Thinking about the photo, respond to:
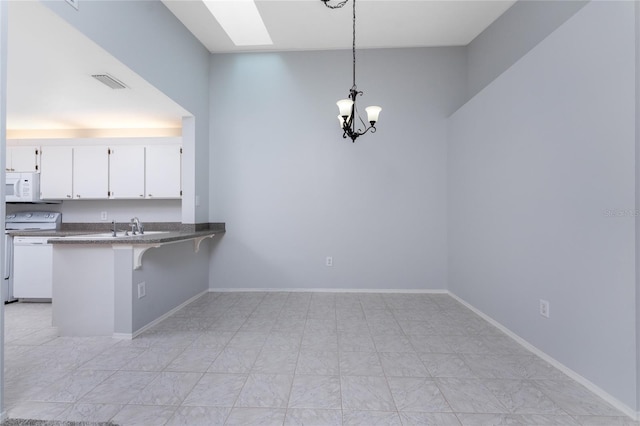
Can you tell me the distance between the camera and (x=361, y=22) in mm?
3254

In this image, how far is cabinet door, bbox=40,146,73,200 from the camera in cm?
375

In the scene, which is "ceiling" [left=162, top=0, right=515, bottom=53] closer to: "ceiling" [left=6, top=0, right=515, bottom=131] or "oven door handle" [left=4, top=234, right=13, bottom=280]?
"ceiling" [left=6, top=0, right=515, bottom=131]

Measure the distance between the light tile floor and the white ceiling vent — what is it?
2271mm

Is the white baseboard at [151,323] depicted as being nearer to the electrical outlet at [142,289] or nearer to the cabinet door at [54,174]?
the electrical outlet at [142,289]

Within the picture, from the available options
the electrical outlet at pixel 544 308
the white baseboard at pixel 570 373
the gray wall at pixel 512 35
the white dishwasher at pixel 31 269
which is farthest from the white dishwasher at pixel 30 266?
the gray wall at pixel 512 35

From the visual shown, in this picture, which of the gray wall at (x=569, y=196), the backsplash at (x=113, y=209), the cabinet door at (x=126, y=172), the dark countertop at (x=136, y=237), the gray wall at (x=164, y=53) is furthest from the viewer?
the backsplash at (x=113, y=209)

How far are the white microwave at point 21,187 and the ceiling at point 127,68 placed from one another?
734mm

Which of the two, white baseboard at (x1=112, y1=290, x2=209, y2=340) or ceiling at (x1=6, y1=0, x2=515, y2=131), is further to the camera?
white baseboard at (x1=112, y1=290, x2=209, y2=340)

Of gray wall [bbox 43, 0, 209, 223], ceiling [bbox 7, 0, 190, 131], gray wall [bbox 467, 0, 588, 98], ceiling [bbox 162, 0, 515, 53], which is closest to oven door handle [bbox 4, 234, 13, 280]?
ceiling [bbox 7, 0, 190, 131]

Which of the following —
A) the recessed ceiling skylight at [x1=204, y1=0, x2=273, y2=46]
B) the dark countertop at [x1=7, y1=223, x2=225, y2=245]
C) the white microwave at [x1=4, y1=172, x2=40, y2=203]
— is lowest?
the dark countertop at [x1=7, y1=223, x2=225, y2=245]

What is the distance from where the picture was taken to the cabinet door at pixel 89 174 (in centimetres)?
374

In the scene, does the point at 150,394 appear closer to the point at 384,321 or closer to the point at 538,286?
the point at 384,321

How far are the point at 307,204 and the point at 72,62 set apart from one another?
264 centimetres

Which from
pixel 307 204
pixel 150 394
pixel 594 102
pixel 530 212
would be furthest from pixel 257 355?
pixel 594 102
